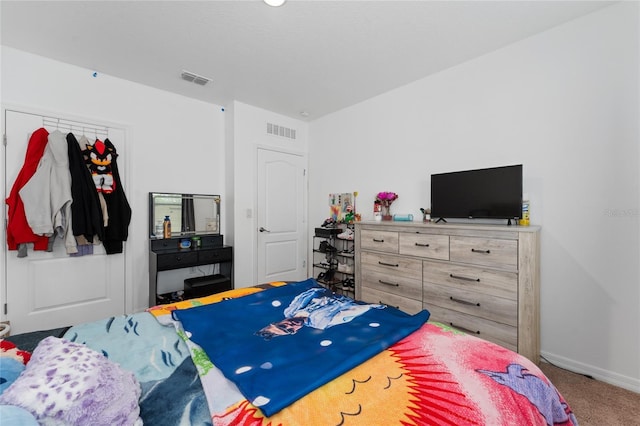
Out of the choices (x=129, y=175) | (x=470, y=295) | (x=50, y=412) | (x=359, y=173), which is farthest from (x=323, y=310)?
(x=129, y=175)

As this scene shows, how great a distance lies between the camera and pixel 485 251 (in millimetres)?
2117

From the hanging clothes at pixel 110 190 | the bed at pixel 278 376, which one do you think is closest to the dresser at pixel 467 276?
the bed at pixel 278 376

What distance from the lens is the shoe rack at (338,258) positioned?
3.57m

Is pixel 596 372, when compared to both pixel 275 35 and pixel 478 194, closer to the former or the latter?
pixel 478 194

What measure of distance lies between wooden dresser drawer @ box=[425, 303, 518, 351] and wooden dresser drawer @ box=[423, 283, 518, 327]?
32 millimetres

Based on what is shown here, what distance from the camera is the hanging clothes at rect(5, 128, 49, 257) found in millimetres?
2373

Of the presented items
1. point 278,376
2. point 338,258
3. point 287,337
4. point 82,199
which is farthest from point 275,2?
point 338,258

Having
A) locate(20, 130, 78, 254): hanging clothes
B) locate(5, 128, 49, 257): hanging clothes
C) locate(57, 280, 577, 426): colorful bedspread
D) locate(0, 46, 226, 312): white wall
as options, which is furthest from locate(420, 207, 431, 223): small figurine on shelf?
locate(5, 128, 49, 257): hanging clothes

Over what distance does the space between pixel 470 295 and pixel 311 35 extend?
240cm

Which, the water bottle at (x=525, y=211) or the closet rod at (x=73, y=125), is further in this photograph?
the closet rod at (x=73, y=125)

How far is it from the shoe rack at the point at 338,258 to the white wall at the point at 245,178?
884mm

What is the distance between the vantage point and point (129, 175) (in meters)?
3.08

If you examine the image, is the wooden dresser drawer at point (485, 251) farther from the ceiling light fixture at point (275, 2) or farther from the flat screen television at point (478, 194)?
the ceiling light fixture at point (275, 2)

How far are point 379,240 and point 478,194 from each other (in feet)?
3.16
